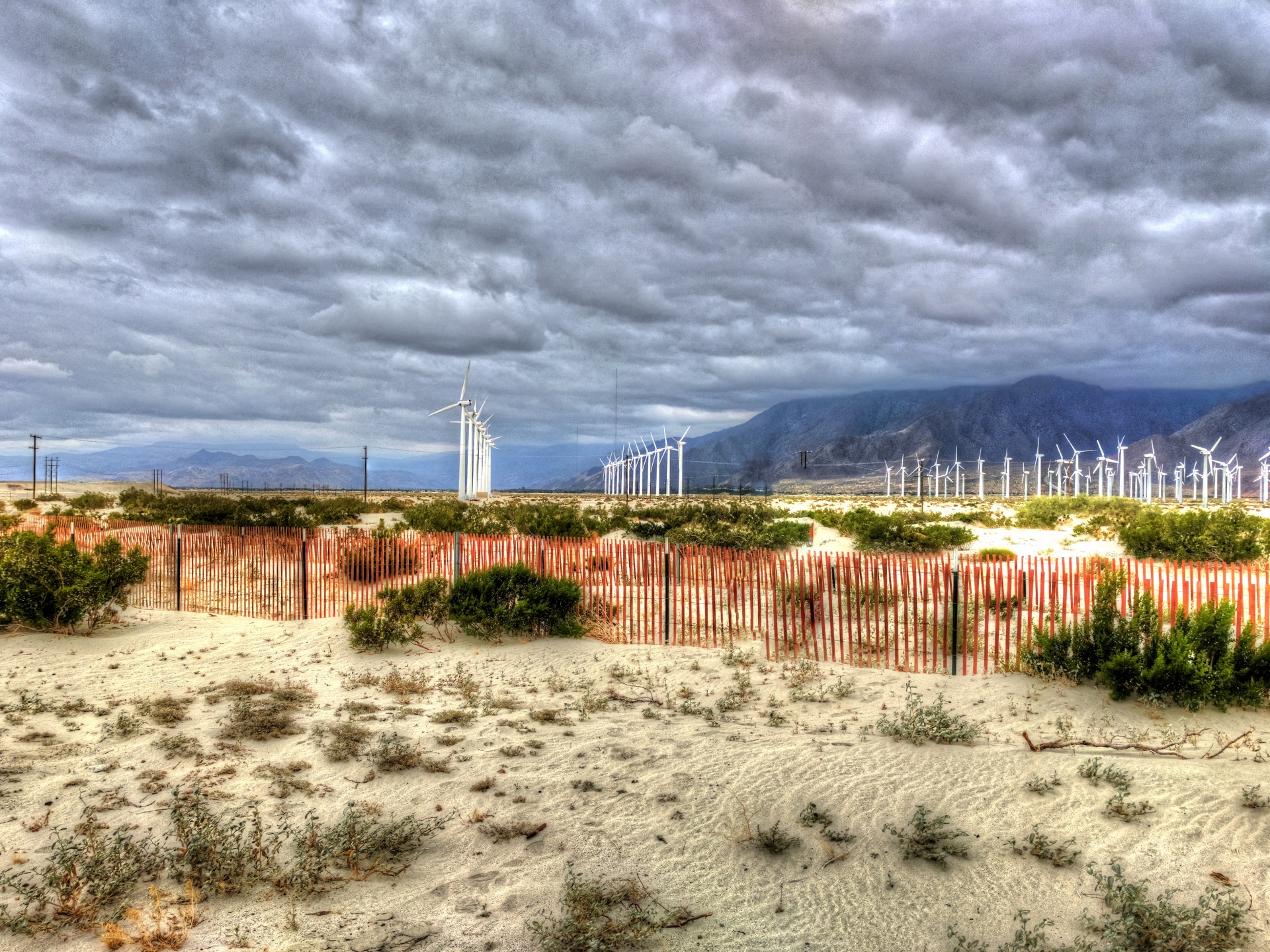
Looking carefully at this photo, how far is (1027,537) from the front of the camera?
31.6 meters

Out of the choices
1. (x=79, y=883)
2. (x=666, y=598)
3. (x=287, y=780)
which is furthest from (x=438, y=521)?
(x=79, y=883)

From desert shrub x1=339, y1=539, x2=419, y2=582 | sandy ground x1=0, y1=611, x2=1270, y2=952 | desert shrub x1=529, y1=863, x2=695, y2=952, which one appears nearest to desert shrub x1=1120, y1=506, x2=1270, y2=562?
sandy ground x1=0, y1=611, x2=1270, y2=952

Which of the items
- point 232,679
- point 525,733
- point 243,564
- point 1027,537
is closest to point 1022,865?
point 525,733

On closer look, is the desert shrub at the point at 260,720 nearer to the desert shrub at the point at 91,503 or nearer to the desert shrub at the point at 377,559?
the desert shrub at the point at 377,559

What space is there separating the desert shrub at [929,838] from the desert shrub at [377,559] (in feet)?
38.1

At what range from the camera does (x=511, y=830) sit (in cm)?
594

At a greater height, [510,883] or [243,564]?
[243,564]

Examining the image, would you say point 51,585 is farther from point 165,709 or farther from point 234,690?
point 165,709

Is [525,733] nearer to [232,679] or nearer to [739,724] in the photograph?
[739,724]

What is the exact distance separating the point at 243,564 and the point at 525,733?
1144cm

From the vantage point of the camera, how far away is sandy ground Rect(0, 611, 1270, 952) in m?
4.86

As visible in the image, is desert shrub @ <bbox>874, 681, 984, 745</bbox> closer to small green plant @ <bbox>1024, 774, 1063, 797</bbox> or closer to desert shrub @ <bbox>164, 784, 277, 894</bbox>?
small green plant @ <bbox>1024, 774, 1063, 797</bbox>

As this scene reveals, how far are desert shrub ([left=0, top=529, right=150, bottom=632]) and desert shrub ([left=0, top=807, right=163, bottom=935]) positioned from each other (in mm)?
9121

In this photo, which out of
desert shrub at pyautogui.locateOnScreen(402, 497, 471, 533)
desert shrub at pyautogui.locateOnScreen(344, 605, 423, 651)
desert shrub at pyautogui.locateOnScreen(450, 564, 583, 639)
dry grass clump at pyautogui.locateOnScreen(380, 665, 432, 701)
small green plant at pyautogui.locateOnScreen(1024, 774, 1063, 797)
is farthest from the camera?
desert shrub at pyautogui.locateOnScreen(402, 497, 471, 533)
